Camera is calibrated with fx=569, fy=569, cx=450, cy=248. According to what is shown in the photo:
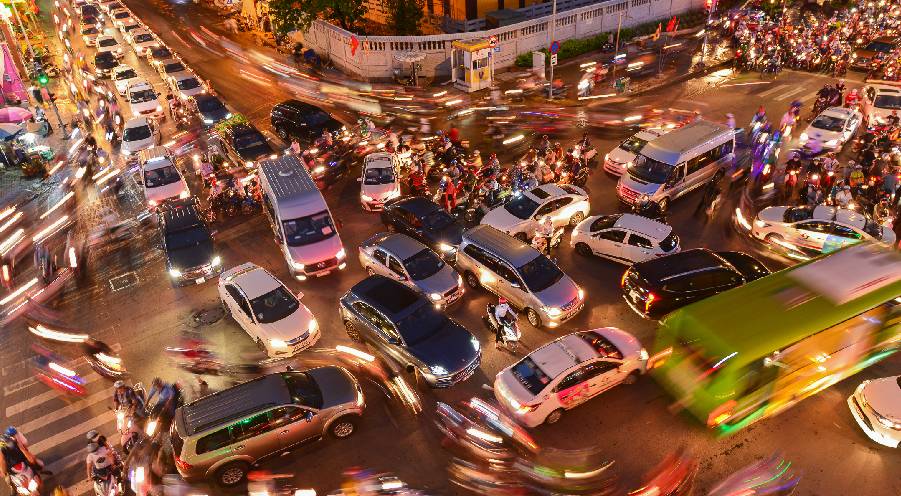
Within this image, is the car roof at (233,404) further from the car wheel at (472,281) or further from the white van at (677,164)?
the white van at (677,164)

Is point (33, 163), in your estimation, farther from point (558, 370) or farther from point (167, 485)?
point (558, 370)

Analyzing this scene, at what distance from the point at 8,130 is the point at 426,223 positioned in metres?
20.2

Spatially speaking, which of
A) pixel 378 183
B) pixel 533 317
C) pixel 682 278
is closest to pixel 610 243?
pixel 682 278

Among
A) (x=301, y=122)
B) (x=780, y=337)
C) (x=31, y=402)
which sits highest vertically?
(x=301, y=122)

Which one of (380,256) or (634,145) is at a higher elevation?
(634,145)

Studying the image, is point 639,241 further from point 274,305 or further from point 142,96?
point 142,96

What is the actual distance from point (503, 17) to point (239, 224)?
83.8ft

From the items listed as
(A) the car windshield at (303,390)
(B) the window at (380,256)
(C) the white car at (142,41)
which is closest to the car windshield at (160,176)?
(B) the window at (380,256)

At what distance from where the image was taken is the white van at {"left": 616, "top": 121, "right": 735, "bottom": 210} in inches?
788

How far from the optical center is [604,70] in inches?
1289

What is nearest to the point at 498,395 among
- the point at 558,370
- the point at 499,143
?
the point at 558,370

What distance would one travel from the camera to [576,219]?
20.2 meters

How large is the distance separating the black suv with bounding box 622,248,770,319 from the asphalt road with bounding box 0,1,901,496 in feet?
2.41

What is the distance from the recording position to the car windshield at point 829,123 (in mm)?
23250
